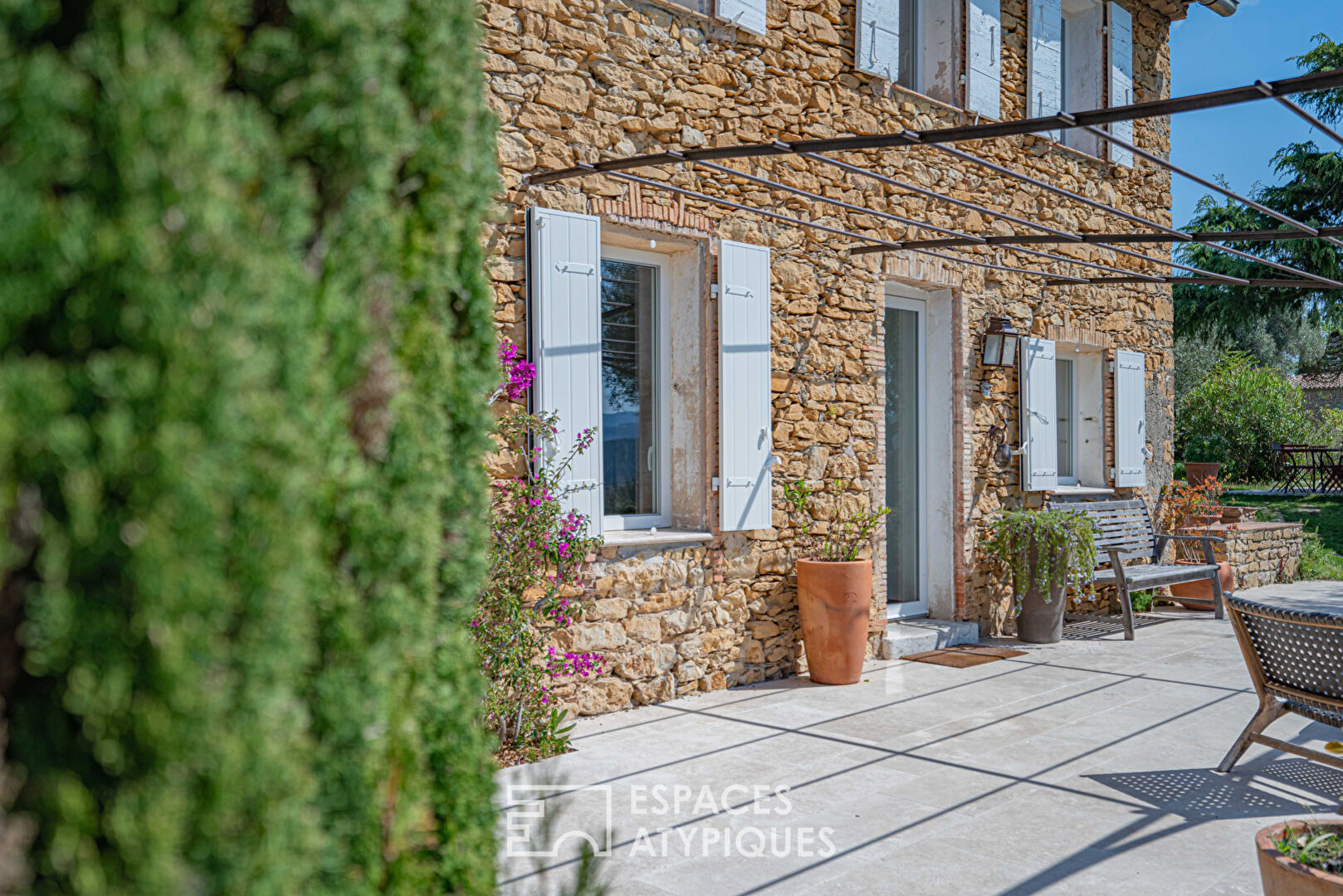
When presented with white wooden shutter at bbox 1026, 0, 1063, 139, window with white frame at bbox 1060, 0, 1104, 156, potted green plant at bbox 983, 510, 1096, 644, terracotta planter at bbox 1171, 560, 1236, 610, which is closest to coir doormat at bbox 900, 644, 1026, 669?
potted green plant at bbox 983, 510, 1096, 644

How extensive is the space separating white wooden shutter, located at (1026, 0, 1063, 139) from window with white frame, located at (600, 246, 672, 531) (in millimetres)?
3899

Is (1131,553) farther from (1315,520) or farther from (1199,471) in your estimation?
(1315,520)

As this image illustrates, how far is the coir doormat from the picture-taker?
6.23 meters

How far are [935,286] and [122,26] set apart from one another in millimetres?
6626

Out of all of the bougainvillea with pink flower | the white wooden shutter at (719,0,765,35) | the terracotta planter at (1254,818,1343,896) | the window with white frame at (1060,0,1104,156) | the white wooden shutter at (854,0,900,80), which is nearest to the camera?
the terracotta planter at (1254,818,1343,896)

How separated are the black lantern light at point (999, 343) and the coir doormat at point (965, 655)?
205 centimetres

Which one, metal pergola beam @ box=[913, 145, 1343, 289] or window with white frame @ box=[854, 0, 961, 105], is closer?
metal pergola beam @ box=[913, 145, 1343, 289]

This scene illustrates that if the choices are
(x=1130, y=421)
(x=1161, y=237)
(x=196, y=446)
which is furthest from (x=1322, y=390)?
(x=196, y=446)

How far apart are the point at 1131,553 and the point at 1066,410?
1421 mm

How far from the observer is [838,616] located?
18.1ft

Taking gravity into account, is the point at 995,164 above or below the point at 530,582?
above

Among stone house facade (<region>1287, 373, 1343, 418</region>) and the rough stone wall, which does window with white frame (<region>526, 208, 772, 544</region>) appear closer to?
the rough stone wall

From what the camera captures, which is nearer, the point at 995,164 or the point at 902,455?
the point at 995,164

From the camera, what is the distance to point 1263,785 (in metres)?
3.83
